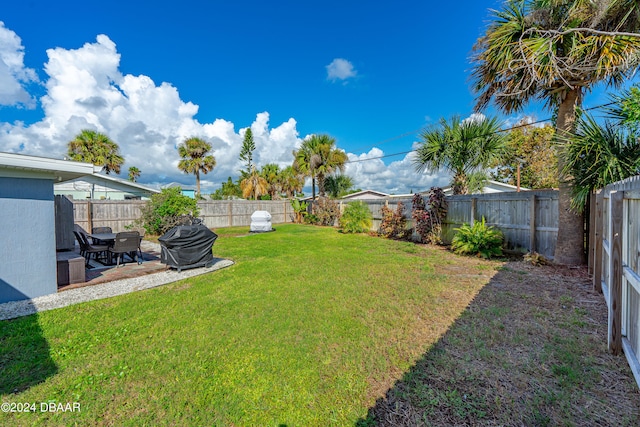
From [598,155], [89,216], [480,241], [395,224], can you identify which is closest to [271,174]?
[89,216]

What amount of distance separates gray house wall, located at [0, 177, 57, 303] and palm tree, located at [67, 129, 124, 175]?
15156 mm

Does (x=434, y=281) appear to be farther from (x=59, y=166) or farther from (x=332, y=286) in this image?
(x=59, y=166)

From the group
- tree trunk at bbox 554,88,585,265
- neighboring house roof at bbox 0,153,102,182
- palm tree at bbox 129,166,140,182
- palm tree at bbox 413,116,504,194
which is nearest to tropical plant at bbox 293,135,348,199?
palm tree at bbox 413,116,504,194

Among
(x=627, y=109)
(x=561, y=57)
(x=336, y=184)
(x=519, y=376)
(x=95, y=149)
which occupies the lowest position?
(x=519, y=376)

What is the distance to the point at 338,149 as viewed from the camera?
706 inches

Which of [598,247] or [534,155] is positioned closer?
[598,247]

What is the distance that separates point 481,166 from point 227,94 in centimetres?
1527

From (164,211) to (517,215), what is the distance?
13.4 meters

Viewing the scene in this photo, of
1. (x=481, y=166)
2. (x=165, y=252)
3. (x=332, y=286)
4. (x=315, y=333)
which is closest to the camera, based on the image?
(x=315, y=333)

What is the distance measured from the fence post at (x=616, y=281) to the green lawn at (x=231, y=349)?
4.95 ft

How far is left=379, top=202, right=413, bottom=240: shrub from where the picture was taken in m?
11.7

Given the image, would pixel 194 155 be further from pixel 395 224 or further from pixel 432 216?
pixel 432 216

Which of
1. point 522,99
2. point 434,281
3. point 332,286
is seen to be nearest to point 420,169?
point 522,99

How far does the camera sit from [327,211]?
57.3 ft
